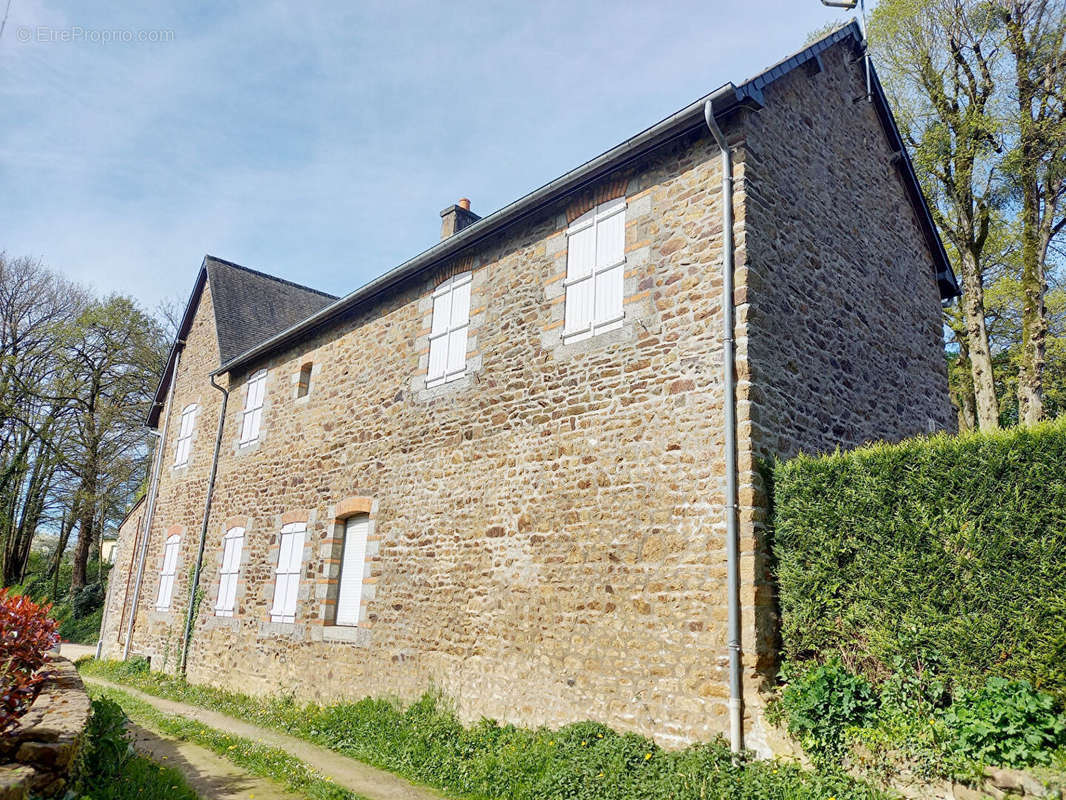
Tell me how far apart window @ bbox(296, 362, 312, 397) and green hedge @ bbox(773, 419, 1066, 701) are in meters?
8.94

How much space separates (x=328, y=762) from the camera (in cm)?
780

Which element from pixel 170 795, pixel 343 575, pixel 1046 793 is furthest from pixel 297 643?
pixel 1046 793

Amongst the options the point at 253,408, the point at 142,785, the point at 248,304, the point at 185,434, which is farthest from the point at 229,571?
the point at 142,785

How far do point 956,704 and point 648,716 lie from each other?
93.8 inches

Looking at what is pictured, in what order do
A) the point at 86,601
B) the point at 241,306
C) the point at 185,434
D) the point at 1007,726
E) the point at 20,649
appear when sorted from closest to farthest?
the point at 1007,726
the point at 20,649
the point at 185,434
the point at 241,306
the point at 86,601

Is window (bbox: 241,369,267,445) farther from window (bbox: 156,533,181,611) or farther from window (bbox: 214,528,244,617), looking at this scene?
window (bbox: 156,533,181,611)

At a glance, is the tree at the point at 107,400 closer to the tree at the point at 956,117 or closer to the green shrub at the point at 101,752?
the green shrub at the point at 101,752

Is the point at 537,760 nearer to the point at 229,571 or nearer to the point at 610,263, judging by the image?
the point at 610,263

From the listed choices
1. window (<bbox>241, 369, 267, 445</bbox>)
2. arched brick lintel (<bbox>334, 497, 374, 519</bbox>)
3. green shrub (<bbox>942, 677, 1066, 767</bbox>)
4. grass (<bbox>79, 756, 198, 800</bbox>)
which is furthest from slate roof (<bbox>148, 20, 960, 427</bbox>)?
grass (<bbox>79, 756, 198, 800</bbox>)

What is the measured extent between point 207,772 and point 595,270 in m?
6.33

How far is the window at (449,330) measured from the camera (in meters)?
9.52

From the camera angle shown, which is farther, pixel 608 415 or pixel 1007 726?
pixel 608 415

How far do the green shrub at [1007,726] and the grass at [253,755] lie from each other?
4762mm

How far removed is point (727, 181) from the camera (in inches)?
274
